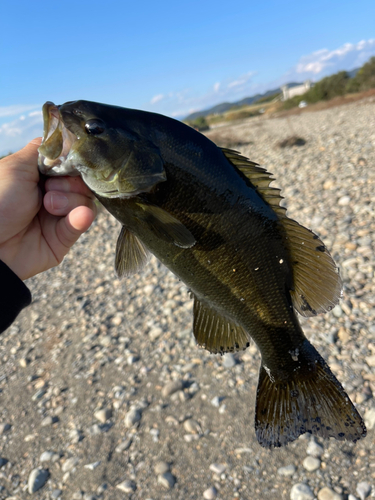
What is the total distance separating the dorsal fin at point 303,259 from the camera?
219 cm

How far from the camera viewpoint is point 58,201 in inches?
99.7

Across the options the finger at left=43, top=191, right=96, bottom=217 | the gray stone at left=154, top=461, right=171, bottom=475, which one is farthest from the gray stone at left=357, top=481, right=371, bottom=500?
the finger at left=43, top=191, right=96, bottom=217

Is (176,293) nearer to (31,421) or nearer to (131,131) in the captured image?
(31,421)

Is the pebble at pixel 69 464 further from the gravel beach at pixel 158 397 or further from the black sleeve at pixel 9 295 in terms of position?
the black sleeve at pixel 9 295

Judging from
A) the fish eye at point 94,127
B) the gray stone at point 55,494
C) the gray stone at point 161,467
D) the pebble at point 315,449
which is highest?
the fish eye at point 94,127

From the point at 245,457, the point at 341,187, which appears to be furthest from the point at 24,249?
the point at 341,187

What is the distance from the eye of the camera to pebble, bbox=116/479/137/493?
12.3 feet

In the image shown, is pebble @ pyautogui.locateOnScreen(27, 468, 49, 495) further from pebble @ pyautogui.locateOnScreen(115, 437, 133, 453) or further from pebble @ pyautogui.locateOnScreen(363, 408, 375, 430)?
pebble @ pyautogui.locateOnScreen(363, 408, 375, 430)

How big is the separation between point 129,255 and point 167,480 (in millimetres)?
2687

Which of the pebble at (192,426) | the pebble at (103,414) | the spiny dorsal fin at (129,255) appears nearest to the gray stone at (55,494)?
the pebble at (103,414)

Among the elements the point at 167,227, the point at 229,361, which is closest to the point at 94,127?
the point at 167,227

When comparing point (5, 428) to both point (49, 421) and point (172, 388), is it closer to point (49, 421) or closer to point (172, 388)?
point (49, 421)

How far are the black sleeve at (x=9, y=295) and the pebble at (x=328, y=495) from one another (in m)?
3.13

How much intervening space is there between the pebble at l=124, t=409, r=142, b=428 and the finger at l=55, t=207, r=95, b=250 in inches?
104
